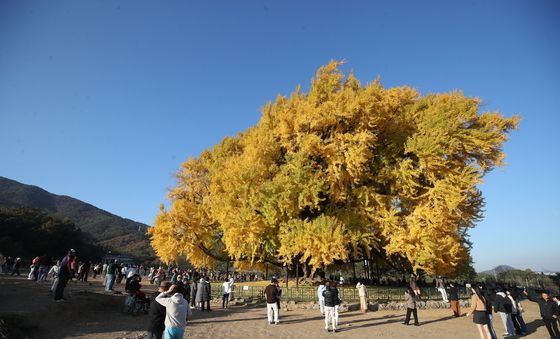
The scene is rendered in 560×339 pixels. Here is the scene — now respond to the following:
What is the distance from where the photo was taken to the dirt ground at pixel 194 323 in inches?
383

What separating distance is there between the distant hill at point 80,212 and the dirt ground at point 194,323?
296 ft

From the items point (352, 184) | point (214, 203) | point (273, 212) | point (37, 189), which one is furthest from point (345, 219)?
point (37, 189)

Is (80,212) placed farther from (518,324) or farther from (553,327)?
(553,327)

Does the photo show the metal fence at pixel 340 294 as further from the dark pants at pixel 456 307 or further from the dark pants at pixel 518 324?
the dark pants at pixel 518 324

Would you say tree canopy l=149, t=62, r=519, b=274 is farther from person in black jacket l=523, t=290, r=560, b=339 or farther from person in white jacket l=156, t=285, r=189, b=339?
person in white jacket l=156, t=285, r=189, b=339

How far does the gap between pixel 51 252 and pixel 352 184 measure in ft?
165

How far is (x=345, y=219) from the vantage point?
21484mm

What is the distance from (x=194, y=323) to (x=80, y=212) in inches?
5924

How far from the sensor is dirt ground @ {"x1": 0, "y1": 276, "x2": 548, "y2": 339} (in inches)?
383

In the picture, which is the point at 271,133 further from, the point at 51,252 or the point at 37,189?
the point at 37,189

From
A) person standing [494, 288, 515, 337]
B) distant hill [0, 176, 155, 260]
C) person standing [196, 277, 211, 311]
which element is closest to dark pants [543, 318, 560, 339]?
person standing [494, 288, 515, 337]

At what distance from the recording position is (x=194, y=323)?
39.7 ft

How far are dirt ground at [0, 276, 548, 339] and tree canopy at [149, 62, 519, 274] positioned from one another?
5697mm

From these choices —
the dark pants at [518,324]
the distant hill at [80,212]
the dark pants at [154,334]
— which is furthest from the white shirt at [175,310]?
the distant hill at [80,212]
